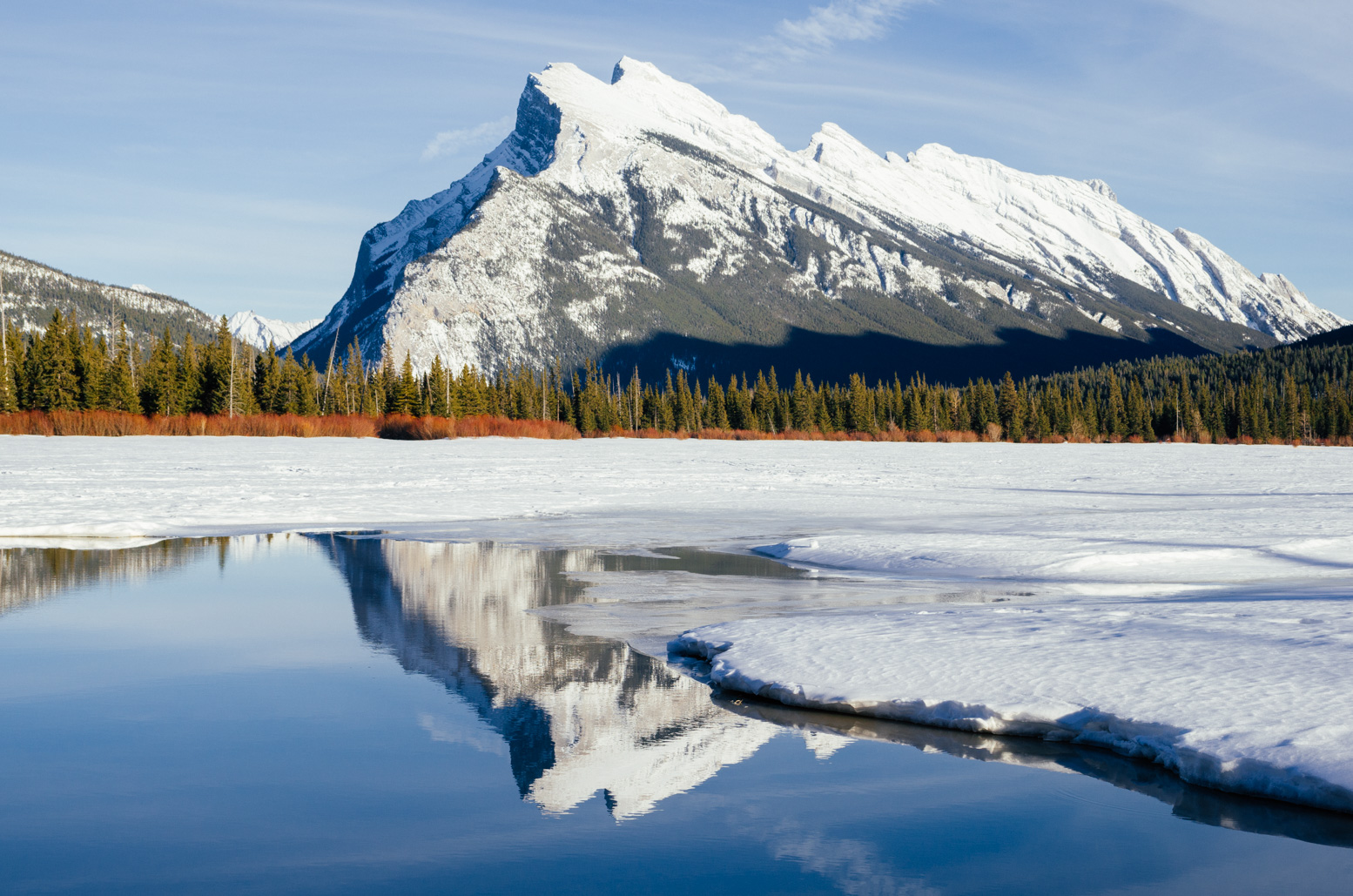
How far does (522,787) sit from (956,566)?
9629 mm

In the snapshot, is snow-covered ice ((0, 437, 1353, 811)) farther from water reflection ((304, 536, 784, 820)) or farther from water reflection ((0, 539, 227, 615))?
water reflection ((0, 539, 227, 615))

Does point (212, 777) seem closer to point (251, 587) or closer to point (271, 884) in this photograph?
point (271, 884)

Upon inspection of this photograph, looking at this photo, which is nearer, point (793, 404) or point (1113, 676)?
point (1113, 676)

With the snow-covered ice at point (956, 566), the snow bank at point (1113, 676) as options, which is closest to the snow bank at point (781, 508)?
the snow-covered ice at point (956, 566)

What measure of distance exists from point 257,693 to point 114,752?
149cm

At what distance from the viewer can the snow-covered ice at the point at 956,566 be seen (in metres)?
6.66

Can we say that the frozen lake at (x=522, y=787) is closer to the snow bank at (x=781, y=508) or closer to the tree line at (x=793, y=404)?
the snow bank at (x=781, y=508)

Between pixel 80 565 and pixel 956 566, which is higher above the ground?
pixel 80 565

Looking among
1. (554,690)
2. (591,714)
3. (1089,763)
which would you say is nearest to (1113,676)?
(1089,763)

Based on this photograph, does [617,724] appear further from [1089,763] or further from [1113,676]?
[1113,676]

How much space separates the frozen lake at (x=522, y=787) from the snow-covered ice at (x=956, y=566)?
0.41m

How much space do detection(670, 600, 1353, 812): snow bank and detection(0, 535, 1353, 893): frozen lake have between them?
19cm

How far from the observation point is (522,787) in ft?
19.3

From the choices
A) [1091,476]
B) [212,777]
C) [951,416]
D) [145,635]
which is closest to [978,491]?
[1091,476]
